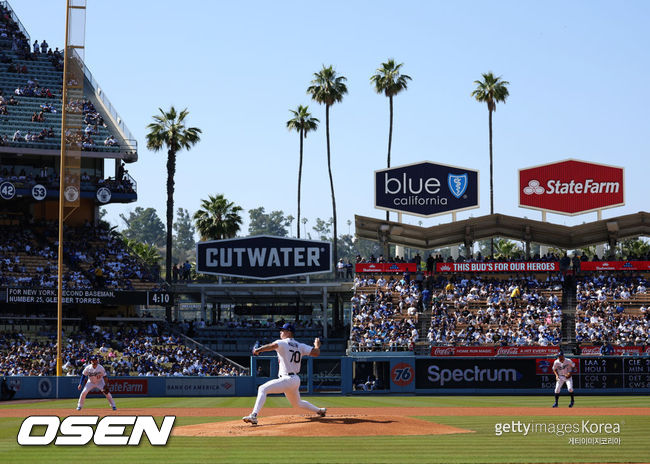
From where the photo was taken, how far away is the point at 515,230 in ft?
181

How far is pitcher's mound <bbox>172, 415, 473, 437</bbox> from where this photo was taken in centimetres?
1789

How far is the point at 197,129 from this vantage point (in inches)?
2613

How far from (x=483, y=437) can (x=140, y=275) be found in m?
41.0

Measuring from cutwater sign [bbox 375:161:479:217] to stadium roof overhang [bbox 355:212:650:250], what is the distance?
5.38ft

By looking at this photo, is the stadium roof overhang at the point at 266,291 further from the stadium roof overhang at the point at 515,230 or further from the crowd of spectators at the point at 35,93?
the crowd of spectators at the point at 35,93

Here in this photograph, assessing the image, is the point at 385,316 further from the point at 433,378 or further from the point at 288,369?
the point at 288,369

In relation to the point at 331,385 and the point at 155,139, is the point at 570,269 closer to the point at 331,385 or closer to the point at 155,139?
the point at 331,385

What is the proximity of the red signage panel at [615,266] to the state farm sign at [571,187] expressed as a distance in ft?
13.4

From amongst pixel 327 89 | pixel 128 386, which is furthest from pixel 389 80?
pixel 128 386

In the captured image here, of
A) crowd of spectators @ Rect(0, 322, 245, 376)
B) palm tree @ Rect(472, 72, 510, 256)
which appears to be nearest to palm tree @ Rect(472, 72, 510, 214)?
palm tree @ Rect(472, 72, 510, 256)

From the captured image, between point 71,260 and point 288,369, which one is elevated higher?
point 71,260

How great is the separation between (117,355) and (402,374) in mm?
16114

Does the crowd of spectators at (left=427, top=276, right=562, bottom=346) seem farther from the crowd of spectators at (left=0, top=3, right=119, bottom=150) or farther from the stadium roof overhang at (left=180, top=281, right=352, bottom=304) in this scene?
the crowd of spectators at (left=0, top=3, right=119, bottom=150)
